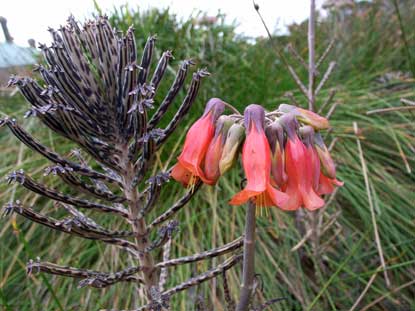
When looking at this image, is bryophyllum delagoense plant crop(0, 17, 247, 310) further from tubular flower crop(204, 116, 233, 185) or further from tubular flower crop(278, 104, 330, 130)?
tubular flower crop(278, 104, 330, 130)

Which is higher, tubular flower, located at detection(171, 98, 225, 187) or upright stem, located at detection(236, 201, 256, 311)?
tubular flower, located at detection(171, 98, 225, 187)

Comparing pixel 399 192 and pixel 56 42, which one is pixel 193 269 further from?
pixel 56 42

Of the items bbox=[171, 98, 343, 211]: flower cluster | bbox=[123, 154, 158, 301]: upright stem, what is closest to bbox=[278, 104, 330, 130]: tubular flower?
bbox=[171, 98, 343, 211]: flower cluster

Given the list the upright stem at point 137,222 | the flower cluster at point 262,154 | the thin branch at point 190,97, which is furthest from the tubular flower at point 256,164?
the upright stem at point 137,222

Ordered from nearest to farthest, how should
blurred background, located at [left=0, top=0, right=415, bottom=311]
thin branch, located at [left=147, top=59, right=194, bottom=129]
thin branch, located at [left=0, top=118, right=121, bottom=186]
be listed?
thin branch, located at [left=0, top=118, right=121, bottom=186] → thin branch, located at [left=147, top=59, right=194, bottom=129] → blurred background, located at [left=0, top=0, right=415, bottom=311]

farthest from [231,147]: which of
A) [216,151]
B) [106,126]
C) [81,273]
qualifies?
[81,273]

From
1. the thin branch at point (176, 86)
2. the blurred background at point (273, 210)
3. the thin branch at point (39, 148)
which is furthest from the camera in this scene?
the blurred background at point (273, 210)

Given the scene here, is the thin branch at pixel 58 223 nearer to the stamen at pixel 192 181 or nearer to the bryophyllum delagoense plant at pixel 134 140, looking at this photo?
the bryophyllum delagoense plant at pixel 134 140
